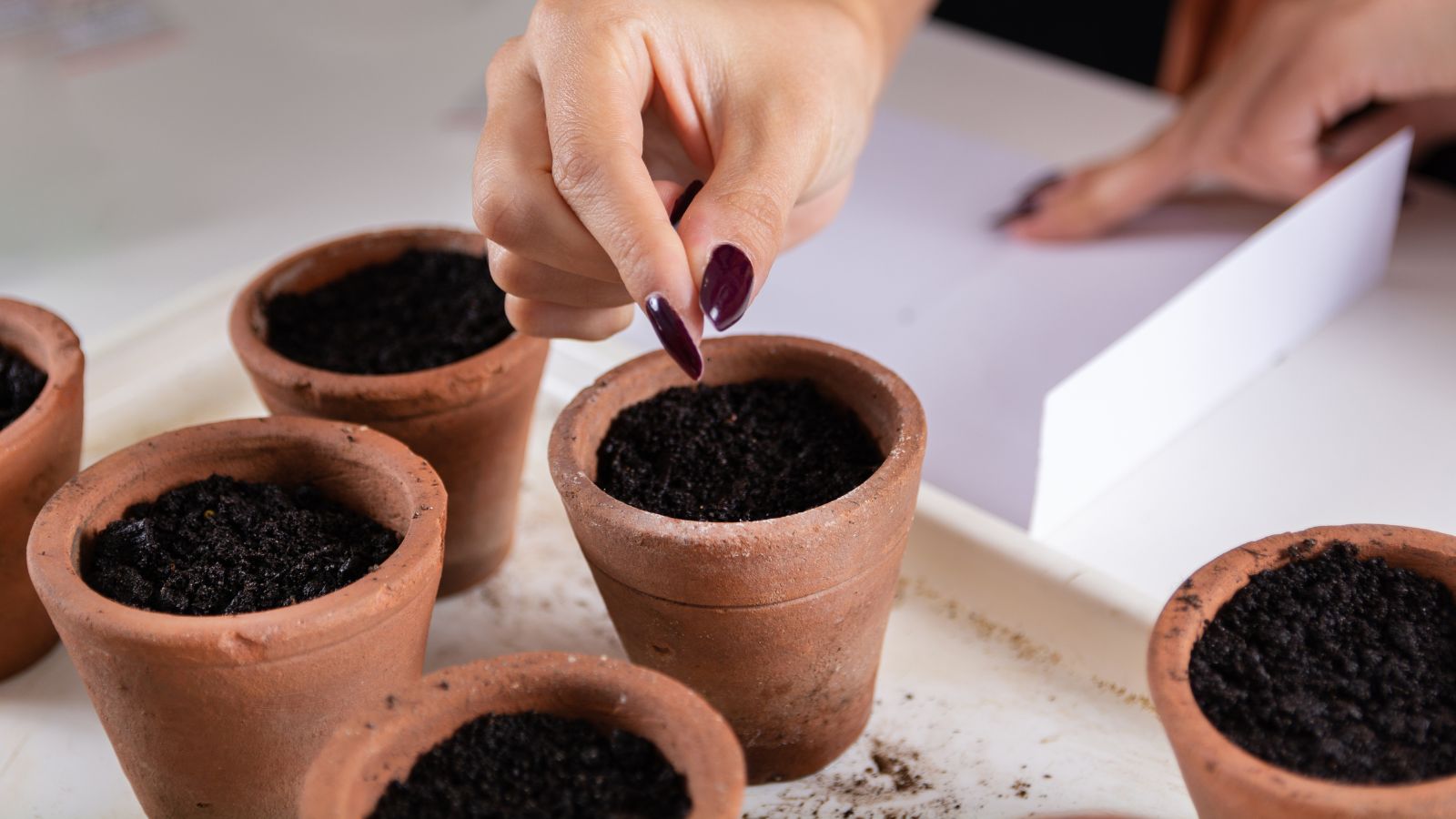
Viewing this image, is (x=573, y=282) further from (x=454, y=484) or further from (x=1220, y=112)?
(x=1220, y=112)

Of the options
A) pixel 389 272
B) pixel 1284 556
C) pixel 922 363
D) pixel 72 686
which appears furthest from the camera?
pixel 922 363

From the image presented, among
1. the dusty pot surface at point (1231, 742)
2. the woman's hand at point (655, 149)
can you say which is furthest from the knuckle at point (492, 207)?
the dusty pot surface at point (1231, 742)

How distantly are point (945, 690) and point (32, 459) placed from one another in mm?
708

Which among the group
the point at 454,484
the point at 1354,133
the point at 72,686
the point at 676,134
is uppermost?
the point at 676,134

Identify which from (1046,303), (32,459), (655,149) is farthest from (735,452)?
(1046,303)

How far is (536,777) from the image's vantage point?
2.34ft

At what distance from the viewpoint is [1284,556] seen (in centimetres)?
82

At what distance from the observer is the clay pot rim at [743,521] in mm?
812

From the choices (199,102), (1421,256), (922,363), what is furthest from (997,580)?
(199,102)

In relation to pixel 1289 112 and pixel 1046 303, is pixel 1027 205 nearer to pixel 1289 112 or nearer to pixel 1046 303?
pixel 1046 303

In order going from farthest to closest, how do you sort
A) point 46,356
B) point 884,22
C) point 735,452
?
point 884,22 → point 46,356 → point 735,452

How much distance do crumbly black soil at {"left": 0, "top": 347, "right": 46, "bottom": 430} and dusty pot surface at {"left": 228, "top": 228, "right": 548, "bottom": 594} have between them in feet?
0.51

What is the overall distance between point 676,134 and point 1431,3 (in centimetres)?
82

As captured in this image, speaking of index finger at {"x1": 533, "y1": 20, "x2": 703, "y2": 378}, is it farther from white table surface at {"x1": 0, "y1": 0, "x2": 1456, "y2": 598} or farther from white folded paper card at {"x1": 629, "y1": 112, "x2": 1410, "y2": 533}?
white table surface at {"x1": 0, "y1": 0, "x2": 1456, "y2": 598}
